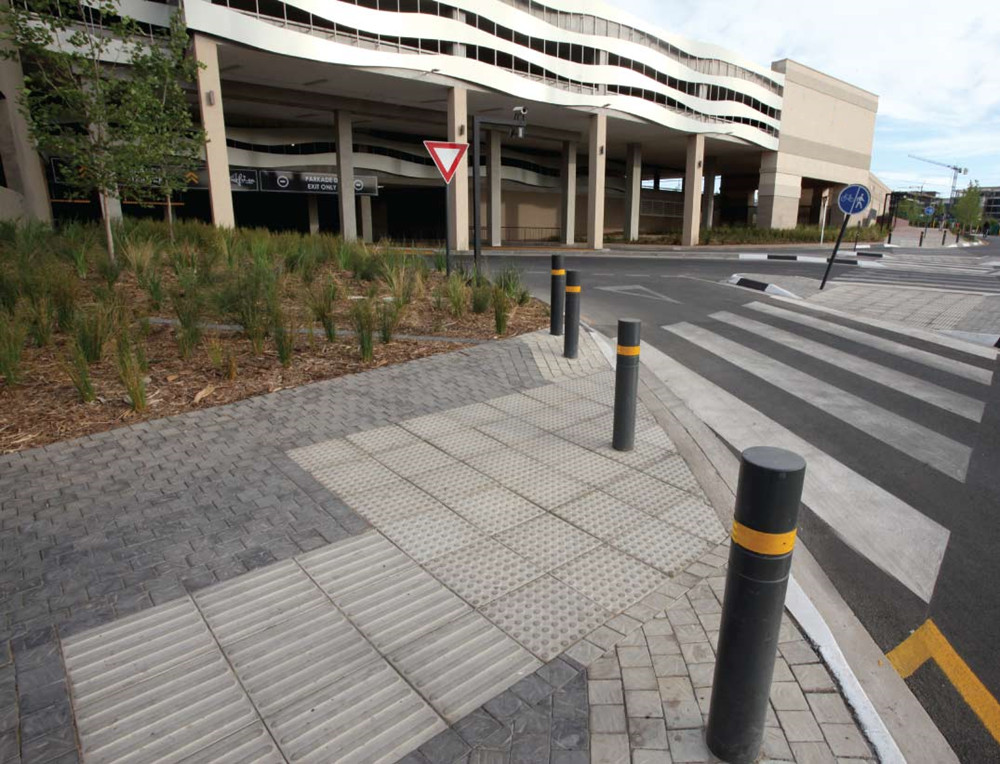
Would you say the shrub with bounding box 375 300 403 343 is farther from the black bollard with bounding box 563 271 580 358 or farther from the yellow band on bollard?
the yellow band on bollard

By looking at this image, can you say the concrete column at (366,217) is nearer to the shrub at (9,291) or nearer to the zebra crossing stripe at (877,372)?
the zebra crossing stripe at (877,372)

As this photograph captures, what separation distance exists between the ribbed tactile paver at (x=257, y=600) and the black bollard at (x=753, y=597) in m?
1.91

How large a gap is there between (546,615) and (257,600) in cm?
145

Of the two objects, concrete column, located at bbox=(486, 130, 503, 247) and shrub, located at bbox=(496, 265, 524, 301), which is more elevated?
concrete column, located at bbox=(486, 130, 503, 247)

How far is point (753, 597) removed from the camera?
1.99 metres

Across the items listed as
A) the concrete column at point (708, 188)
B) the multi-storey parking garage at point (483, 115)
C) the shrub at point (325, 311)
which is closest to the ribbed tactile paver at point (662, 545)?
the shrub at point (325, 311)

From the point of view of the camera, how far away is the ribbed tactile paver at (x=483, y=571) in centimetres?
314

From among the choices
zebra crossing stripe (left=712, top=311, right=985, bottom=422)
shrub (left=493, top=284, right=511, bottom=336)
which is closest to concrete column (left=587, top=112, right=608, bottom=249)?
zebra crossing stripe (left=712, top=311, right=985, bottom=422)

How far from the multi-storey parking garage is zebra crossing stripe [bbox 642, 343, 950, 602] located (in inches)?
893

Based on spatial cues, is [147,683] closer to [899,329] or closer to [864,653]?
[864,653]

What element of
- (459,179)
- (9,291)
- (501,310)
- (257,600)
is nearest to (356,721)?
(257,600)

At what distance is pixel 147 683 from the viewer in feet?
8.28

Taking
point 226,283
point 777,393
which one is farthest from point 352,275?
point 777,393

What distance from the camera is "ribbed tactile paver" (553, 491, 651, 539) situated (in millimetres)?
3766
